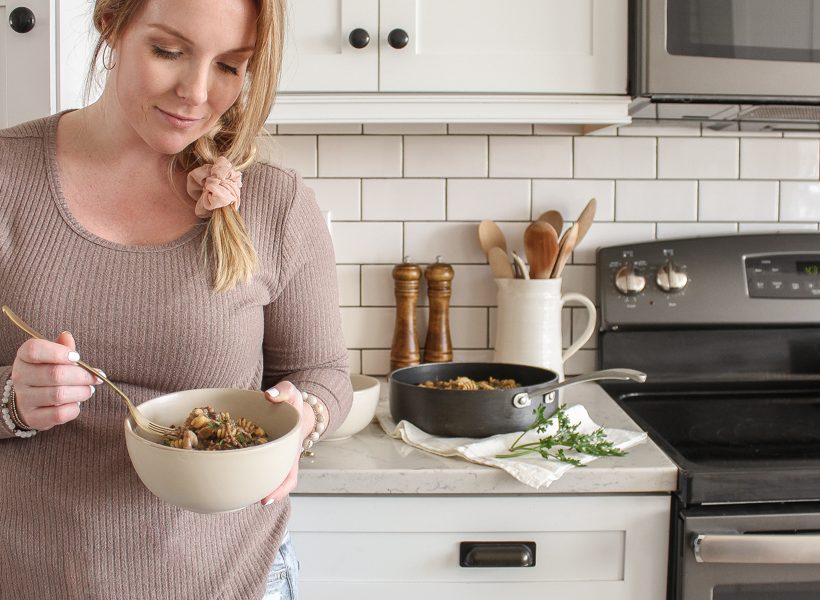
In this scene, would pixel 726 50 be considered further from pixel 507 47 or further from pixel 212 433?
pixel 212 433

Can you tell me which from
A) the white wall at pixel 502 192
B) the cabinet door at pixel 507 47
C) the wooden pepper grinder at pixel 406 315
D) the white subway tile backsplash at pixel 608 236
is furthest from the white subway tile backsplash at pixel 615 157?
the wooden pepper grinder at pixel 406 315

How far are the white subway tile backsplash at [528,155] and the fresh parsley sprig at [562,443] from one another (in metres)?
0.62

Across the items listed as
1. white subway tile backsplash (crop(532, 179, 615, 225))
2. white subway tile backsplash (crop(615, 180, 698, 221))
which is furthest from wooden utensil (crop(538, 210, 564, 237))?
white subway tile backsplash (crop(615, 180, 698, 221))

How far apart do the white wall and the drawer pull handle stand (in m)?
0.60

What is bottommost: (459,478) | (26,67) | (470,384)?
(459,478)

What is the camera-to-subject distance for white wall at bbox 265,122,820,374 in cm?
173

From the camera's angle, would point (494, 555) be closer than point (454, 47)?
Yes

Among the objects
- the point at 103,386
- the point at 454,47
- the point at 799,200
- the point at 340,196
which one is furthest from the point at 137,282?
the point at 799,200

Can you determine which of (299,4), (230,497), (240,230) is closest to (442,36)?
(299,4)

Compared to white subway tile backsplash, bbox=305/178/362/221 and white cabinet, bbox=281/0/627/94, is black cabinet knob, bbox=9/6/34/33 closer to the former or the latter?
white cabinet, bbox=281/0/627/94

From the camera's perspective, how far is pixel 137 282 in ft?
3.00

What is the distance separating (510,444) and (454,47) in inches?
26.6

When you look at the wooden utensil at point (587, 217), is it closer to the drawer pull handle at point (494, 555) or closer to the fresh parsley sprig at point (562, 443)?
the fresh parsley sprig at point (562, 443)

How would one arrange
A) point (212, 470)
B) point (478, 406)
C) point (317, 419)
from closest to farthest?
point (212, 470) < point (317, 419) < point (478, 406)
